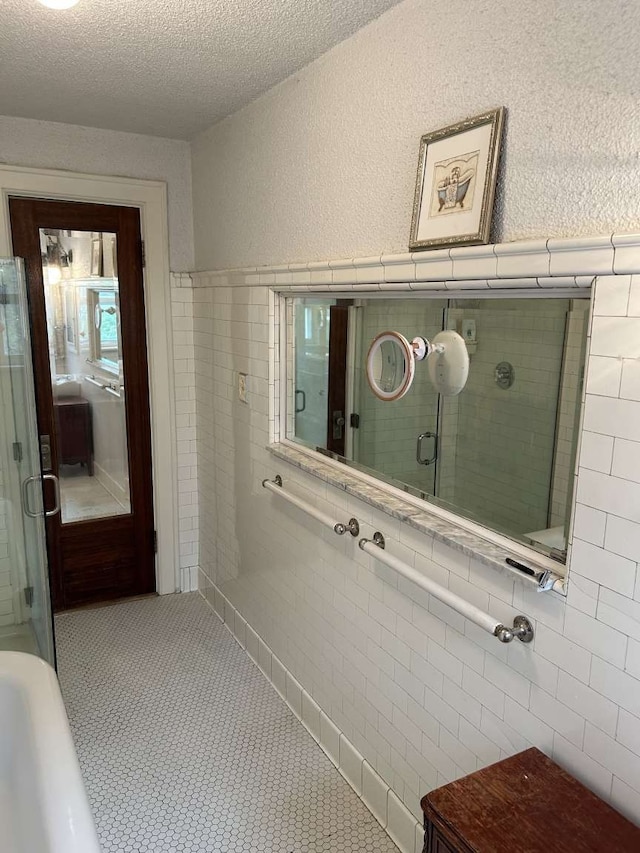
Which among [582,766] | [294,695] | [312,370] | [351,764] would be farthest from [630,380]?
[294,695]

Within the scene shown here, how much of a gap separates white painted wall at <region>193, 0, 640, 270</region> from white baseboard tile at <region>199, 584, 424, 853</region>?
170 centimetres

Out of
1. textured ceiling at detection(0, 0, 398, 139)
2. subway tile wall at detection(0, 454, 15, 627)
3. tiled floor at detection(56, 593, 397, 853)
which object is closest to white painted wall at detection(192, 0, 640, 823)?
textured ceiling at detection(0, 0, 398, 139)

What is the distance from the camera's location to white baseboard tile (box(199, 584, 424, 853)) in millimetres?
1920

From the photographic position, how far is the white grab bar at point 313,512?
2.01 meters

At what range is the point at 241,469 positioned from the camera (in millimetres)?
2893

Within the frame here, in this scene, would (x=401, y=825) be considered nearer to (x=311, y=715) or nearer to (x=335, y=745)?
(x=335, y=745)

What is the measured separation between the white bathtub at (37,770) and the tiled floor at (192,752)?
38 cm

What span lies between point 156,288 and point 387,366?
6.06 feet

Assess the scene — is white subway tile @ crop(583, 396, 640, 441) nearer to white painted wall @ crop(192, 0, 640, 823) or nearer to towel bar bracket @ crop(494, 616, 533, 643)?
white painted wall @ crop(192, 0, 640, 823)

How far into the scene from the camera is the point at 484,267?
143cm

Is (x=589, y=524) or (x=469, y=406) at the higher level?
(x=469, y=406)

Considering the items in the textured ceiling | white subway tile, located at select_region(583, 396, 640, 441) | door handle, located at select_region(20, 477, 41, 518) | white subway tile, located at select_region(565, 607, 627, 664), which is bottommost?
door handle, located at select_region(20, 477, 41, 518)

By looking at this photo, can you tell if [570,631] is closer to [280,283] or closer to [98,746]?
[280,283]

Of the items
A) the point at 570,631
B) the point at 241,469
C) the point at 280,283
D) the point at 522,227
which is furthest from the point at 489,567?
the point at 241,469
